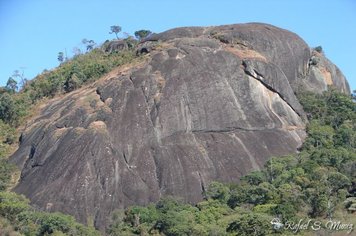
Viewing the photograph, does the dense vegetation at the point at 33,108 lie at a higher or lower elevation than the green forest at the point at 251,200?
higher

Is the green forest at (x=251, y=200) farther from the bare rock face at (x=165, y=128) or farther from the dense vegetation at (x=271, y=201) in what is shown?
the bare rock face at (x=165, y=128)

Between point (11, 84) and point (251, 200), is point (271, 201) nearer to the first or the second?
point (251, 200)

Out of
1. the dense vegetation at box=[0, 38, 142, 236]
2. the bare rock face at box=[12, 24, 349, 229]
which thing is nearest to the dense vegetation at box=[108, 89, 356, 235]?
the bare rock face at box=[12, 24, 349, 229]

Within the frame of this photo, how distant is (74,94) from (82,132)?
9142mm

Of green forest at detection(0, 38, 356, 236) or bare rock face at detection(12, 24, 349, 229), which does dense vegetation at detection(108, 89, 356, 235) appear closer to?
green forest at detection(0, 38, 356, 236)

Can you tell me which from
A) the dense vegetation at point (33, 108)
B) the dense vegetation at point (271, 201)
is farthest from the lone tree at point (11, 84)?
the dense vegetation at point (271, 201)

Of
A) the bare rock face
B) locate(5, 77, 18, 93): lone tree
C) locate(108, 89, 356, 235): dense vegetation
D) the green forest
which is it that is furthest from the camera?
locate(5, 77, 18, 93): lone tree

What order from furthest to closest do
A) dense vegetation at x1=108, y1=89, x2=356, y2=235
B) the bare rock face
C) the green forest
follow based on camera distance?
the bare rock face
the green forest
dense vegetation at x1=108, y1=89, x2=356, y2=235

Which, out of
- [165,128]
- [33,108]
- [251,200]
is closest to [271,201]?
[251,200]

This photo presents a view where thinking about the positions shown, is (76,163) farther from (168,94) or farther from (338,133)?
(338,133)

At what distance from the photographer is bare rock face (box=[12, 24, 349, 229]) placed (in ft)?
158

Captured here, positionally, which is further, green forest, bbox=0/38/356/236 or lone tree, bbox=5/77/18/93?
lone tree, bbox=5/77/18/93

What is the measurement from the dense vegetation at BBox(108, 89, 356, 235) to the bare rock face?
5.64 feet

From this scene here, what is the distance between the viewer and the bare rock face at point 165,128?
48250 mm
